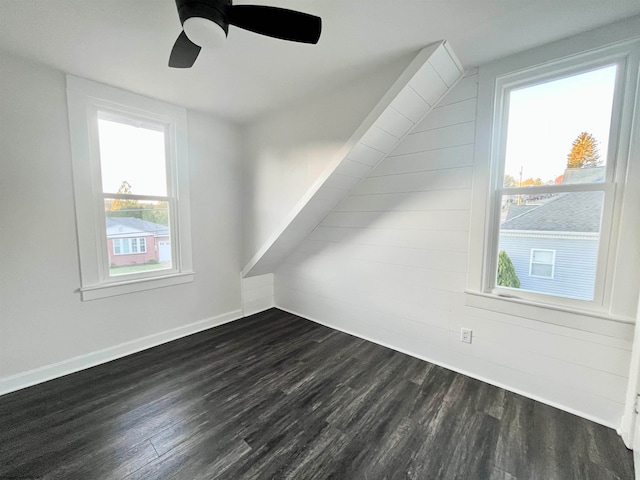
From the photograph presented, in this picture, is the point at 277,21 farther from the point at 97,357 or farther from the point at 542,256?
the point at 97,357

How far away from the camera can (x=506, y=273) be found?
6.54ft

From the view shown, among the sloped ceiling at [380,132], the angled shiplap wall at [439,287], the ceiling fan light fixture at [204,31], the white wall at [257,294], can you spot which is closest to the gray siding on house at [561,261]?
the angled shiplap wall at [439,287]

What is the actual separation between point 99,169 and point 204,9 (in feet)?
6.01

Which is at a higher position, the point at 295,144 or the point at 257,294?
the point at 295,144

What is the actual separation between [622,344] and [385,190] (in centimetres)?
185

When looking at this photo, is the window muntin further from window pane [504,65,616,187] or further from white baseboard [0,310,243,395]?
white baseboard [0,310,243,395]

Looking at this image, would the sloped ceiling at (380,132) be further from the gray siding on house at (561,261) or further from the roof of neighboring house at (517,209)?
the gray siding on house at (561,261)

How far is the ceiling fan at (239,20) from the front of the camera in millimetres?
1115

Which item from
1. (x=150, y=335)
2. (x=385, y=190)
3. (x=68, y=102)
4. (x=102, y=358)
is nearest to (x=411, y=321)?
(x=385, y=190)

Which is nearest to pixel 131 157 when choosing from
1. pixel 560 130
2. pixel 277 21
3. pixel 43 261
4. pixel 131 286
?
pixel 43 261

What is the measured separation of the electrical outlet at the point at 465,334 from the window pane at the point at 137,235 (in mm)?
2859

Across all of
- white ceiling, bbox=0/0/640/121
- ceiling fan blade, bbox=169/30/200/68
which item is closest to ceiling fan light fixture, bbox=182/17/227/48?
ceiling fan blade, bbox=169/30/200/68

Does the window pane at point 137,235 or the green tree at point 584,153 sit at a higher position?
the green tree at point 584,153

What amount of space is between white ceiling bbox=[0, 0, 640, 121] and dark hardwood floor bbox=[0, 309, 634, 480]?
7.79 feet
